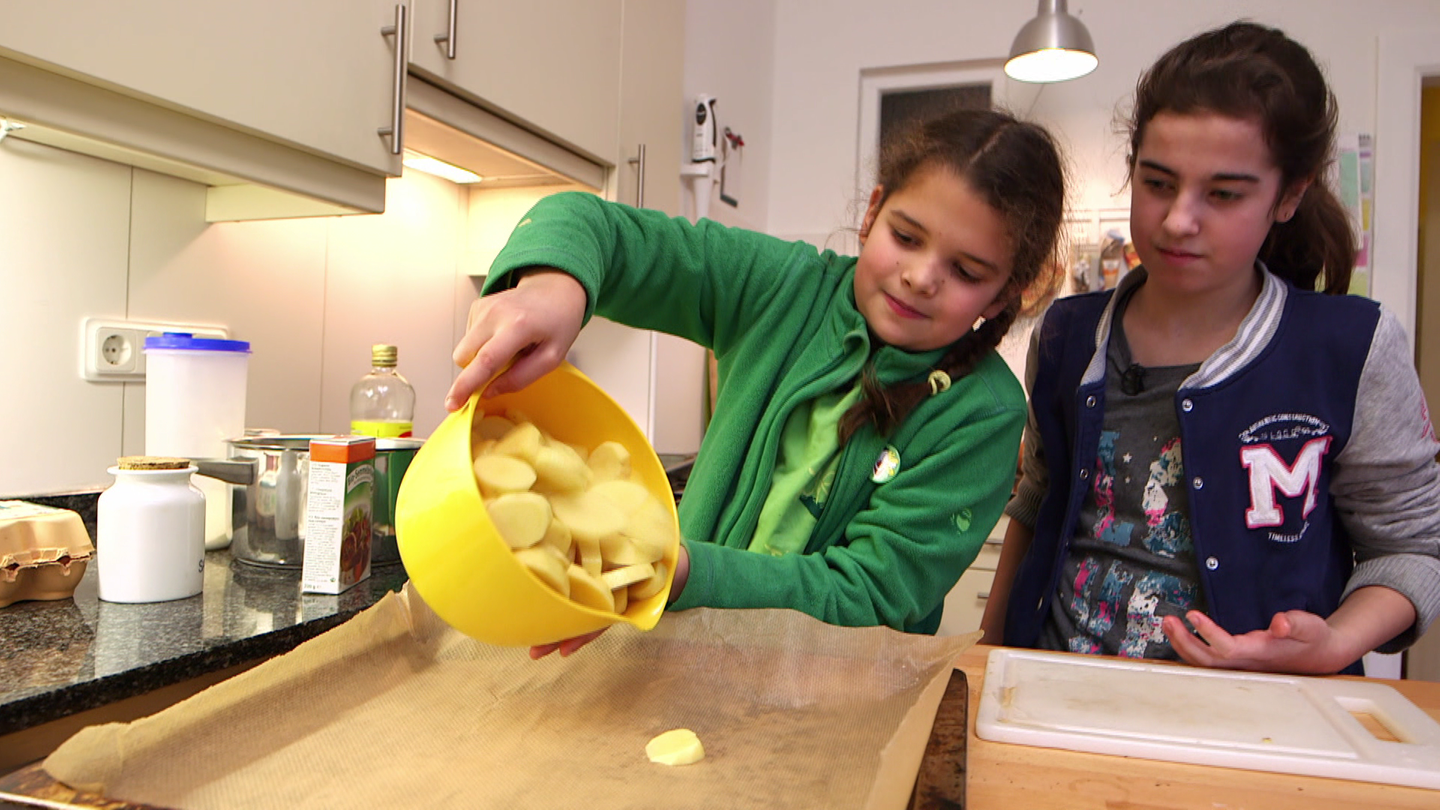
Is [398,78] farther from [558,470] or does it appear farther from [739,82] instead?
[739,82]

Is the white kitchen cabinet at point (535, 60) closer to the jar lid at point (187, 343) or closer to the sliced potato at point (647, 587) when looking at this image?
the jar lid at point (187, 343)

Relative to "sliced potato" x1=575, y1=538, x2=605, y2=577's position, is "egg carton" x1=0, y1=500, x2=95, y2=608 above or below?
below

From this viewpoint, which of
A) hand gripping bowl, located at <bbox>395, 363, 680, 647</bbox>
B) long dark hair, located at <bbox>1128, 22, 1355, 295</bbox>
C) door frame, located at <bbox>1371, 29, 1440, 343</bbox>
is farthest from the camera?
door frame, located at <bbox>1371, 29, 1440, 343</bbox>

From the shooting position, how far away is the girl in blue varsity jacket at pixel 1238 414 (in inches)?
37.8

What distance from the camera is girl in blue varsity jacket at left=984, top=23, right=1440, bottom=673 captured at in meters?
0.96

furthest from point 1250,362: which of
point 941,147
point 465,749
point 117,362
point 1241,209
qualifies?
point 117,362

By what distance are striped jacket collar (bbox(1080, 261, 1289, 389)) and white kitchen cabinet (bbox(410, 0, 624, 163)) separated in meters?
0.99

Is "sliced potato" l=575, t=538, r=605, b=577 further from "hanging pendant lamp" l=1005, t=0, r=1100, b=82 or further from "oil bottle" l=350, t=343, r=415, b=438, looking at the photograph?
"hanging pendant lamp" l=1005, t=0, r=1100, b=82

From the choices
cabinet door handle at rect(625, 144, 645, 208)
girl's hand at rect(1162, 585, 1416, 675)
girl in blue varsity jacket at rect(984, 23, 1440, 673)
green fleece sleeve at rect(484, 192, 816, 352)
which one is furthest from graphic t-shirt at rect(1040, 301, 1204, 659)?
cabinet door handle at rect(625, 144, 645, 208)

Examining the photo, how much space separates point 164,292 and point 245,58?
416mm

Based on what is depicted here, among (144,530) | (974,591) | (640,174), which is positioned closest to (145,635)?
(144,530)

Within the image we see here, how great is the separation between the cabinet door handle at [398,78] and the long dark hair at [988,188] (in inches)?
28.3

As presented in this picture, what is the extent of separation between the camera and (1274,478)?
3.30ft

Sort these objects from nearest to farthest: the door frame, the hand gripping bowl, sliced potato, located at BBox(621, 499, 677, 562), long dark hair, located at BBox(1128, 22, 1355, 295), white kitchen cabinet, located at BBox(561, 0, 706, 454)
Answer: the hand gripping bowl < sliced potato, located at BBox(621, 499, 677, 562) < long dark hair, located at BBox(1128, 22, 1355, 295) < white kitchen cabinet, located at BBox(561, 0, 706, 454) < the door frame
